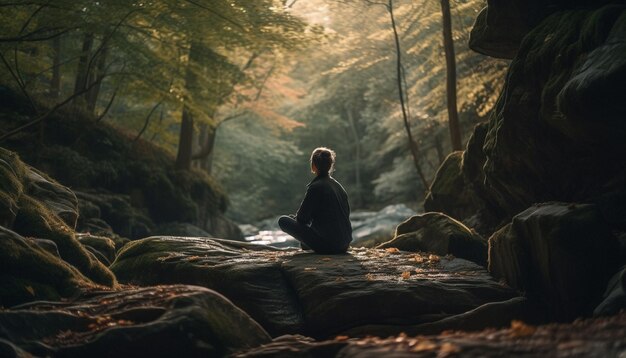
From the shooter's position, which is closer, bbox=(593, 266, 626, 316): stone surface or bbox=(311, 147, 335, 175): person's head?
bbox=(593, 266, 626, 316): stone surface

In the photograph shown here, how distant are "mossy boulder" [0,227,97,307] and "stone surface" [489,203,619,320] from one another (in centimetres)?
463

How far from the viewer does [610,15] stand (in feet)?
22.3

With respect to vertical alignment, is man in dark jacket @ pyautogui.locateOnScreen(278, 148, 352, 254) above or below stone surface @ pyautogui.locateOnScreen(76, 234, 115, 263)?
above

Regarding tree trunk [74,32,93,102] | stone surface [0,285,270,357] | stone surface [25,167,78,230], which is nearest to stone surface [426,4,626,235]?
stone surface [0,285,270,357]

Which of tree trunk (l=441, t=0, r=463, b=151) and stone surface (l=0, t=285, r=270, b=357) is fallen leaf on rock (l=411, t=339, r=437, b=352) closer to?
stone surface (l=0, t=285, r=270, b=357)

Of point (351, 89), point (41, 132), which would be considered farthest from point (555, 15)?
point (351, 89)

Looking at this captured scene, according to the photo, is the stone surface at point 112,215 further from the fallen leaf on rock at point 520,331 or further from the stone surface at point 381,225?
the fallen leaf on rock at point 520,331

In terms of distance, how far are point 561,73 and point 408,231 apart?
4.19 metres

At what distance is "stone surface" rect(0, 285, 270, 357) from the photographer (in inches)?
156

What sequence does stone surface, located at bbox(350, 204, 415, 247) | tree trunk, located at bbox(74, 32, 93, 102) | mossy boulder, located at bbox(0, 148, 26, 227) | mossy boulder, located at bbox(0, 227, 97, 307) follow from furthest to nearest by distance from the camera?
stone surface, located at bbox(350, 204, 415, 247) → tree trunk, located at bbox(74, 32, 93, 102) → mossy boulder, located at bbox(0, 148, 26, 227) → mossy boulder, located at bbox(0, 227, 97, 307)

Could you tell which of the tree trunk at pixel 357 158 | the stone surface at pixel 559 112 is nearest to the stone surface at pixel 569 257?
the stone surface at pixel 559 112

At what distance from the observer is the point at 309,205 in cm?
838

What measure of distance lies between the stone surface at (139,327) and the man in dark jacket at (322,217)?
3791 mm

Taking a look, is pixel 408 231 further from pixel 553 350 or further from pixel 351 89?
pixel 351 89
